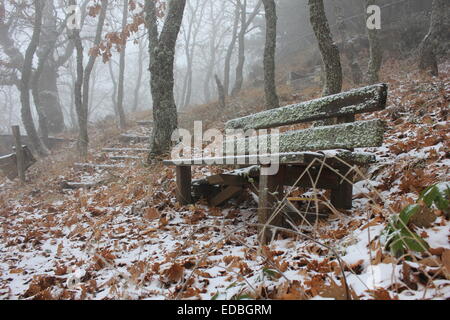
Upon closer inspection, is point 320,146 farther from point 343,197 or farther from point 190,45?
point 190,45

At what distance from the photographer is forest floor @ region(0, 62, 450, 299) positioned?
53.8 inches

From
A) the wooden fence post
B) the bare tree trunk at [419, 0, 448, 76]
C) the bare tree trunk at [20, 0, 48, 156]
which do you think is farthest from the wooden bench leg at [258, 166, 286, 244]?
the bare tree trunk at [20, 0, 48, 156]

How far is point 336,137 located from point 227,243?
1.34m

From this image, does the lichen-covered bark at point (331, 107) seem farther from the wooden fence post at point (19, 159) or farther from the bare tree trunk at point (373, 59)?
the wooden fence post at point (19, 159)

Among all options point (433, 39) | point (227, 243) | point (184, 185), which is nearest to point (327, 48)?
point (184, 185)

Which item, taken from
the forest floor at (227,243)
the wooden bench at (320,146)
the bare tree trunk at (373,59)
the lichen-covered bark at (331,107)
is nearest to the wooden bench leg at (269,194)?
the wooden bench at (320,146)

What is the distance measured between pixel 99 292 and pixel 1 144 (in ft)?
55.7

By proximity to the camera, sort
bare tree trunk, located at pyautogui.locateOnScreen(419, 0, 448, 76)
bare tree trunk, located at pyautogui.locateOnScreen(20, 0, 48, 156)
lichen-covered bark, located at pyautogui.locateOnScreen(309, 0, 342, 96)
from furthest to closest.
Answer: bare tree trunk, located at pyautogui.locateOnScreen(20, 0, 48, 156) < bare tree trunk, located at pyautogui.locateOnScreen(419, 0, 448, 76) < lichen-covered bark, located at pyautogui.locateOnScreen(309, 0, 342, 96)

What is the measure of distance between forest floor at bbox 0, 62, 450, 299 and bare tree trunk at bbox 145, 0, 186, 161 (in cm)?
68

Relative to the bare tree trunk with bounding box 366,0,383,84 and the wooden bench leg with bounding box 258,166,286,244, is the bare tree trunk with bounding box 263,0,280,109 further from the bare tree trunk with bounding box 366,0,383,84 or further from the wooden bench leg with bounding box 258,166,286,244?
the wooden bench leg with bounding box 258,166,286,244

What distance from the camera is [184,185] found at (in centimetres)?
390

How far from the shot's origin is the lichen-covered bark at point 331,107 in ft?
8.06

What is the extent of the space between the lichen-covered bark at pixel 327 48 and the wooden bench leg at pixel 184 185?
8.74ft

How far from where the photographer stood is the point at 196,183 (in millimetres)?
4047
